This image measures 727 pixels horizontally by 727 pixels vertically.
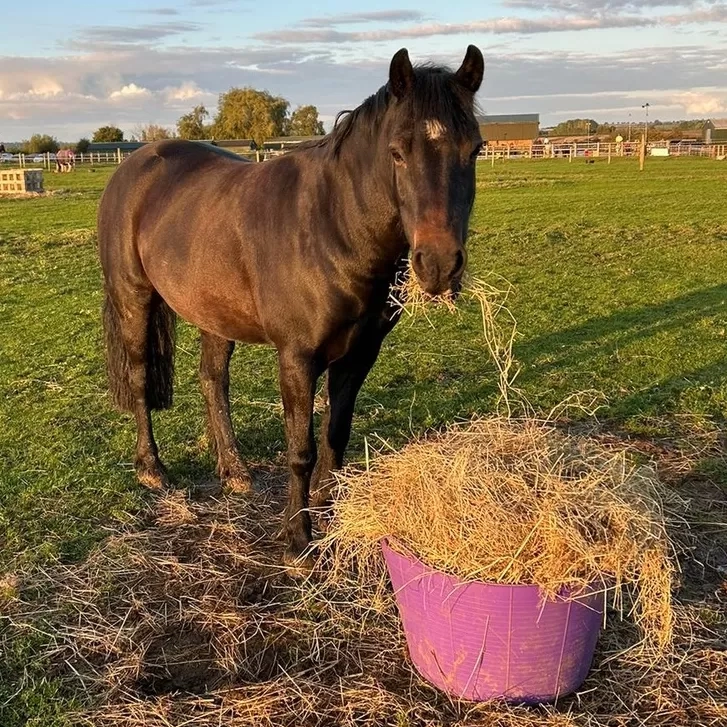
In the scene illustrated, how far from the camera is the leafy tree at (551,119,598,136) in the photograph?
102m

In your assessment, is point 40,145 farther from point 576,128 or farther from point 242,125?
point 576,128

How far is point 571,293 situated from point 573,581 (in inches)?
310

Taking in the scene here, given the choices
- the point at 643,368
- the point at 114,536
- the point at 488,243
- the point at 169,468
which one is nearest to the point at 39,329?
the point at 169,468

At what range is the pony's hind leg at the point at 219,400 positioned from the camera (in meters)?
4.79

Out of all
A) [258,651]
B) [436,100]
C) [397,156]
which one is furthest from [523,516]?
[436,100]

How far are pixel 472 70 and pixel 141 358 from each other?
3.12 m

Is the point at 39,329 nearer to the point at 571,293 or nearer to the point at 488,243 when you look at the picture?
the point at 571,293

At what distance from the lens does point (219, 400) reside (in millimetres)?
4988

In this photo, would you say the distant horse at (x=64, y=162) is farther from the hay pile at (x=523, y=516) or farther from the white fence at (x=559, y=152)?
the hay pile at (x=523, y=516)

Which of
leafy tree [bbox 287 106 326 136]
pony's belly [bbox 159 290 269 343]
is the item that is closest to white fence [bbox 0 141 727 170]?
leafy tree [bbox 287 106 326 136]

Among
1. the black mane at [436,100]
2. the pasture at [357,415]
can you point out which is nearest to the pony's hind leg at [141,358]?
the pasture at [357,415]

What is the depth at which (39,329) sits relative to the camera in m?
8.59

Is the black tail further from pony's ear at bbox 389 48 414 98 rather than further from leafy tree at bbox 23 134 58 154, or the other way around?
leafy tree at bbox 23 134 58 154

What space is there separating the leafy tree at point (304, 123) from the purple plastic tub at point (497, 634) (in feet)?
251
